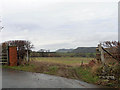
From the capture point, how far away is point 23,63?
38.5 ft

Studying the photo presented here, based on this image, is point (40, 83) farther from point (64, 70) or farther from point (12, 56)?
point (12, 56)

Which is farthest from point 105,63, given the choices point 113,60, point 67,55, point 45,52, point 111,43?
point 67,55

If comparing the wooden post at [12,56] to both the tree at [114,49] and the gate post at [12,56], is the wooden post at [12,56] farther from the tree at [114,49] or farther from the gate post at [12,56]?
the tree at [114,49]

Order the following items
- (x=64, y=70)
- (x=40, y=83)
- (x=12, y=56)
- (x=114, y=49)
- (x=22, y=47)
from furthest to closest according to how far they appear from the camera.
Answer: (x=22, y=47)
(x=12, y=56)
(x=64, y=70)
(x=114, y=49)
(x=40, y=83)

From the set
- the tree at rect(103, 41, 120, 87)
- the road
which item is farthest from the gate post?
the tree at rect(103, 41, 120, 87)

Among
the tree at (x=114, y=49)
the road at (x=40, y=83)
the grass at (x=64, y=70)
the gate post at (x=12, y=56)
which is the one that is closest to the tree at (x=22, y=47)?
the gate post at (x=12, y=56)

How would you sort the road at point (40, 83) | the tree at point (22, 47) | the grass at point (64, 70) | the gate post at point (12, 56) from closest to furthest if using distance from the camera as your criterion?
the road at point (40, 83)
the grass at point (64, 70)
the gate post at point (12, 56)
the tree at point (22, 47)

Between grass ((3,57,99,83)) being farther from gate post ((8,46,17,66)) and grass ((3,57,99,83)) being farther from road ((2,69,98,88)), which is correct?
road ((2,69,98,88))

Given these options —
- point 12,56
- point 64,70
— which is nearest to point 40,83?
point 64,70

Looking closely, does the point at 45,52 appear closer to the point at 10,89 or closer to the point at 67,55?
the point at 67,55

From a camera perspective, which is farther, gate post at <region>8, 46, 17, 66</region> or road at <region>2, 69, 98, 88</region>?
gate post at <region>8, 46, 17, 66</region>

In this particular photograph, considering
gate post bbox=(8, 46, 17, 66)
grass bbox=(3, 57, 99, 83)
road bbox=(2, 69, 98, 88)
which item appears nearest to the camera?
road bbox=(2, 69, 98, 88)

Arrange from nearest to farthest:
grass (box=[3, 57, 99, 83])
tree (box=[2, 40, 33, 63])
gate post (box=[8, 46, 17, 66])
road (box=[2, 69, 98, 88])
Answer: road (box=[2, 69, 98, 88])
grass (box=[3, 57, 99, 83])
gate post (box=[8, 46, 17, 66])
tree (box=[2, 40, 33, 63])

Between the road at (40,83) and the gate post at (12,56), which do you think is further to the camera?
the gate post at (12,56)
